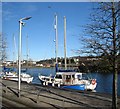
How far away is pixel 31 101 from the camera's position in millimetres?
16859

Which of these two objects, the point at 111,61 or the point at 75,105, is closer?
the point at 111,61

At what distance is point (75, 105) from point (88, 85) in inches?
844

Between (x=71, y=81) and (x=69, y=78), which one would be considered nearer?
(x=71, y=81)

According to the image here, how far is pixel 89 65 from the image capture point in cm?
1261

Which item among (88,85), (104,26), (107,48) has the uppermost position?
(104,26)

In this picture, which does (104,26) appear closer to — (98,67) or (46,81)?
(98,67)

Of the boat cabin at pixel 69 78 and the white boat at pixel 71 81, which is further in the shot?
the boat cabin at pixel 69 78

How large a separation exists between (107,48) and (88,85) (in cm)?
2516

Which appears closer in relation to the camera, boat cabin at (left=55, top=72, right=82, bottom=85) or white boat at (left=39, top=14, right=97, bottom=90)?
white boat at (left=39, top=14, right=97, bottom=90)

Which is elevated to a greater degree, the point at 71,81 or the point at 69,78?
the point at 69,78

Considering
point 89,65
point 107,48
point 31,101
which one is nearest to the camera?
point 107,48

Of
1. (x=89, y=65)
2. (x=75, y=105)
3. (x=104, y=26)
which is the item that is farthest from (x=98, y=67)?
(x=75, y=105)

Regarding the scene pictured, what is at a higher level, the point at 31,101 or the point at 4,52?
the point at 4,52

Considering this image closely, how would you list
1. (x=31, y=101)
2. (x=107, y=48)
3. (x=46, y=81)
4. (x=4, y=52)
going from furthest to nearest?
(x=46, y=81) < (x=4, y=52) < (x=31, y=101) < (x=107, y=48)
